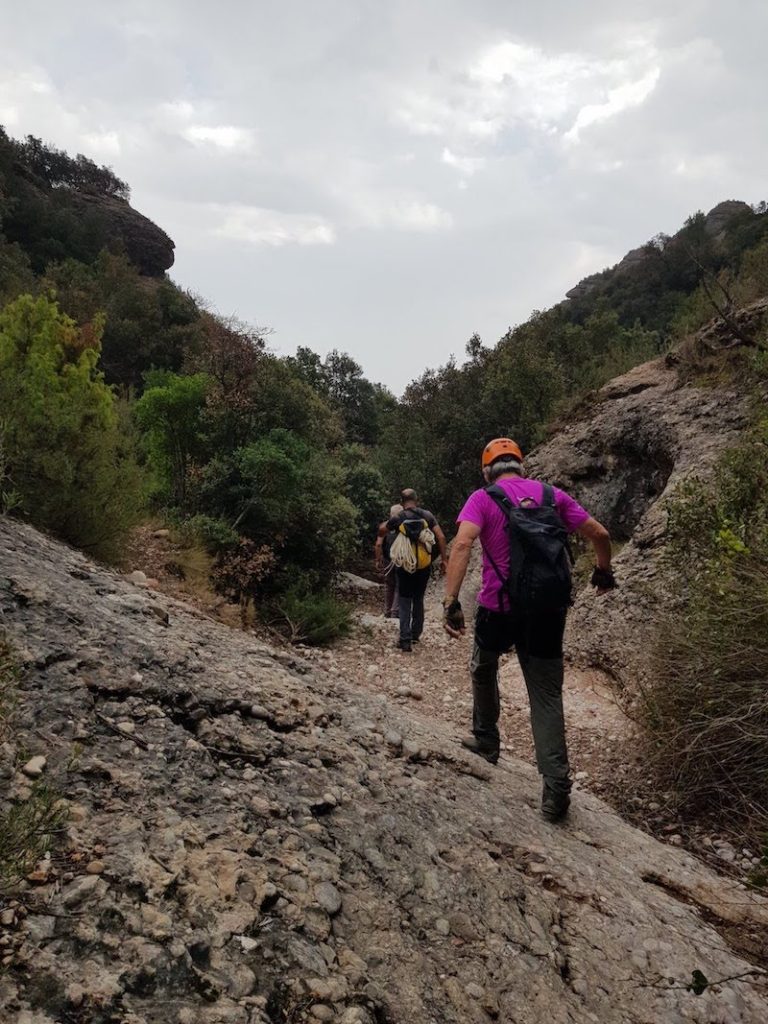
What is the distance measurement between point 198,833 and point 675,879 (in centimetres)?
245

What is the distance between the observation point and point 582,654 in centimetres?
667

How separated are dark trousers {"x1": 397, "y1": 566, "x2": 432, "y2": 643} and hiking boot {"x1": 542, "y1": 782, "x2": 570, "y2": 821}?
435 cm

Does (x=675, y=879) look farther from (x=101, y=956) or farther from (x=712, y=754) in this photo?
(x=101, y=956)

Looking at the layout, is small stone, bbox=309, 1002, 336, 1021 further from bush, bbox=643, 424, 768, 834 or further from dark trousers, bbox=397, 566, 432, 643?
dark trousers, bbox=397, 566, 432, 643

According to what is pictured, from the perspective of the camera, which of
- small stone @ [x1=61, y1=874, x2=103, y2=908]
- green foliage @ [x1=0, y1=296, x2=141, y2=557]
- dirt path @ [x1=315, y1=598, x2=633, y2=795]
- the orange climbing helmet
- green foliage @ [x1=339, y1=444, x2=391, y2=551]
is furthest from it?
green foliage @ [x1=339, y1=444, x2=391, y2=551]

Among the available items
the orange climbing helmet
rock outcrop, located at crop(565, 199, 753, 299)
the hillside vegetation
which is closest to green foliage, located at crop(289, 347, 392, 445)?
the hillside vegetation

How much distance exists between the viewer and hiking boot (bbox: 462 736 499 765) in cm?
393

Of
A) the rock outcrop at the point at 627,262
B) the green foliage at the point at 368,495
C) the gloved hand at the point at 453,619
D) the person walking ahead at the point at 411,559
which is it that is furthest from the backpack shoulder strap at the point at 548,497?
the rock outcrop at the point at 627,262

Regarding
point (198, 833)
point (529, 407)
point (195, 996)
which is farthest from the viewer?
point (529, 407)

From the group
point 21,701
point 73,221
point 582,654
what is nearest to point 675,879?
point 21,701

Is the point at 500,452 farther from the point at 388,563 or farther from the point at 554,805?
the point at 388,563

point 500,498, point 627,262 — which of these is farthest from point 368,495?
point 627,262

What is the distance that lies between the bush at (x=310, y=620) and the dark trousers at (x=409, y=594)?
109cm

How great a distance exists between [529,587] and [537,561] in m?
0.15
